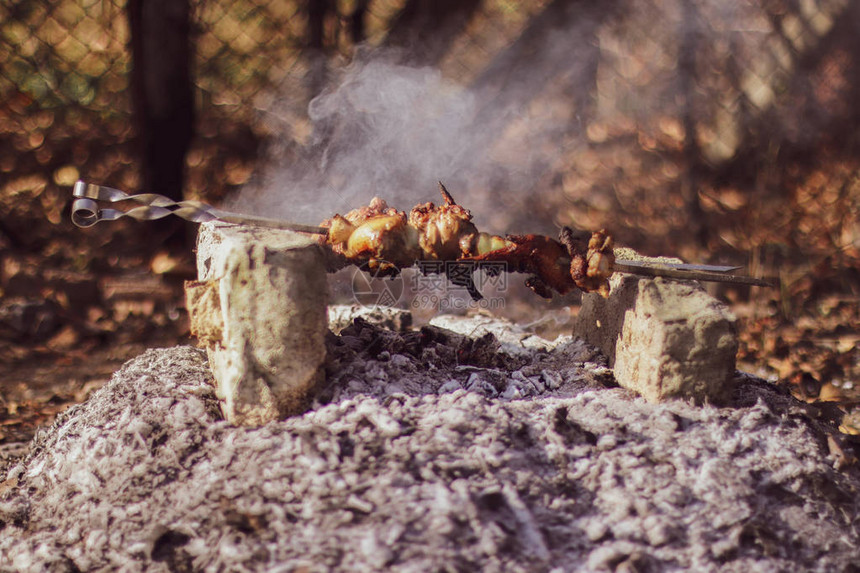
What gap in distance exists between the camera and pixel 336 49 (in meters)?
6.22

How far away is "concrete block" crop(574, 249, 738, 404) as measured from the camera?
2898 mm

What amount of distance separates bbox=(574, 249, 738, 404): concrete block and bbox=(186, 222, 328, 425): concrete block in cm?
140

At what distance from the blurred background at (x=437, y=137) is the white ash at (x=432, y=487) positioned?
3.00 meters

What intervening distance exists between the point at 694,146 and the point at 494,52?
200cm

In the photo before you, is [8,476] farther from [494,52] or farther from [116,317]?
Answer: [494,52]

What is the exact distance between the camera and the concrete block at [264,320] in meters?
2.68

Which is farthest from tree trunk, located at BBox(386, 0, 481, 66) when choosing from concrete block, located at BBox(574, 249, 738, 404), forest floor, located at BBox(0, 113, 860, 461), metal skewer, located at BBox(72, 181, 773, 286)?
concrete block, located at BBox(574, 249, 738, 404)

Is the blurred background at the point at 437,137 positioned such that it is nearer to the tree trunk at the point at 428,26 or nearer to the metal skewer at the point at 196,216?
the tree trunk at the point at 428,26

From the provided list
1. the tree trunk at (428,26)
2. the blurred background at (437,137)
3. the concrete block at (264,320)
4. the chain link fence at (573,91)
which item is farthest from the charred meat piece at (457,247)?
the tree trunk at (428,26)

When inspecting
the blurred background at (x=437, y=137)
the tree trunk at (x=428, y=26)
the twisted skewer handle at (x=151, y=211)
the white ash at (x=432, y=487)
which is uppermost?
the tree trunk at (x=428, y=26)

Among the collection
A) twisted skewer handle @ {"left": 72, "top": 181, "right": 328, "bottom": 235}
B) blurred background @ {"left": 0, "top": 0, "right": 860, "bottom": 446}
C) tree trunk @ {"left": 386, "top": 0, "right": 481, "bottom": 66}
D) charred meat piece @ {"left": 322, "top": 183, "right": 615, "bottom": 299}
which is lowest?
charred meat piece @ {"left": 322, "top": 183, "right": 615, "bottom": 299}

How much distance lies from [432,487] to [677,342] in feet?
4.08

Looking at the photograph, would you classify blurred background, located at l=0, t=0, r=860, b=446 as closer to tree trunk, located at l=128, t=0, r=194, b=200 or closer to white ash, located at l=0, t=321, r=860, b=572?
tree trunk, located at l=128, t=0, r=194, b=200

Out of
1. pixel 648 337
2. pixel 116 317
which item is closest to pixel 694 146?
pixel 648 337
